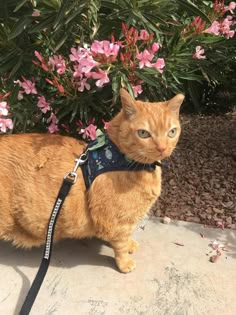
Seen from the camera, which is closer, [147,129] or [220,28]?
[147,129]

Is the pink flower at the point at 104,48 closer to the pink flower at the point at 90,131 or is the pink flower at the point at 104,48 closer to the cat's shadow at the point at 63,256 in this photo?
the pink flower at the point at 90,131

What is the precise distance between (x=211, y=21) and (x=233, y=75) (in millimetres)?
1894

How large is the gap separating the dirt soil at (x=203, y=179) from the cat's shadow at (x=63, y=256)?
2.01ft

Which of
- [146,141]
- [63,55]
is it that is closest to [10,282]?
[146,141]

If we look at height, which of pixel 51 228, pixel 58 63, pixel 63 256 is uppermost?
pixel 58 63

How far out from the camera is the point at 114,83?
2559 millimetres

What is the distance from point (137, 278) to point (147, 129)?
961 mm

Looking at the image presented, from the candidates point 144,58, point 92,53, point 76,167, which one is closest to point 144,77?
point 144,58

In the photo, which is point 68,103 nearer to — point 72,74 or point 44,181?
point 72,74

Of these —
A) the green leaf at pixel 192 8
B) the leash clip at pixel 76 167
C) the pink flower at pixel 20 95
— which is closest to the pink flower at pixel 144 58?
the green leaf at pixel 192 8

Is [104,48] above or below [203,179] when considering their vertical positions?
above

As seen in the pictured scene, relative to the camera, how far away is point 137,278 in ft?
8.09

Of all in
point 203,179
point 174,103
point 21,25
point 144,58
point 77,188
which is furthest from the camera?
point 203,179

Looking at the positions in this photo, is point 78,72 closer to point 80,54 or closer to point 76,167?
point 80,54
